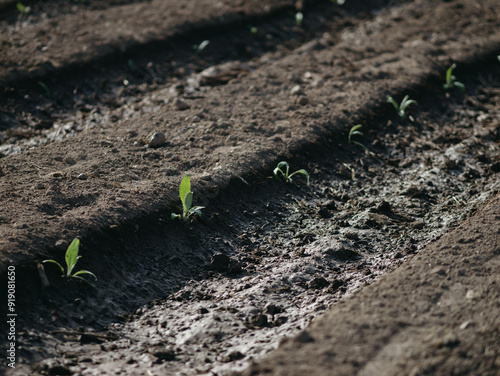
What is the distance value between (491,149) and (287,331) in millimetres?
2714

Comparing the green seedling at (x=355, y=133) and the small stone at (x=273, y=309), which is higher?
the green seedling at (x=355, y=133)

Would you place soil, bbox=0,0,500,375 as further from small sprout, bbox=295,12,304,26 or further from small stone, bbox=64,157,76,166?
small sprout, bbox=295,12,304,26

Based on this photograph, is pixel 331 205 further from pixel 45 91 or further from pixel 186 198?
pixel 45 91

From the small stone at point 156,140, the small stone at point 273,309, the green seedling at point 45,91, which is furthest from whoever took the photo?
the green seedling at point 45,91

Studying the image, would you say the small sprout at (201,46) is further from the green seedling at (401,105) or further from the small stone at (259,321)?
the small stone at (259,321)

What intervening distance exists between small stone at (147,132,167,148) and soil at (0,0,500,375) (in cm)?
2

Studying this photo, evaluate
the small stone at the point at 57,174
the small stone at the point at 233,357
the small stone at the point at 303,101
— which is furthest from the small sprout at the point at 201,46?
the small stone at the point at 233,357

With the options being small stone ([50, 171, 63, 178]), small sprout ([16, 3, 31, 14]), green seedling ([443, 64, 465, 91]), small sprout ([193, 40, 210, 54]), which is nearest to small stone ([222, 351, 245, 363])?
small stone ([50, 171, 63, 178])

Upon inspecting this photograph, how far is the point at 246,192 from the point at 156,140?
812 mm

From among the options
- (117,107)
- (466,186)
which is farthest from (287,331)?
(117,107)

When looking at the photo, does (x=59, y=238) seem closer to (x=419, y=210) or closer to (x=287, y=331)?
(x=287, y=331)

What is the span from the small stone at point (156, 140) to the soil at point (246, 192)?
0.05 feet

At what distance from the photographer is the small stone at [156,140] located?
382 cm

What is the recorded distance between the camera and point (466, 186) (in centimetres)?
382
